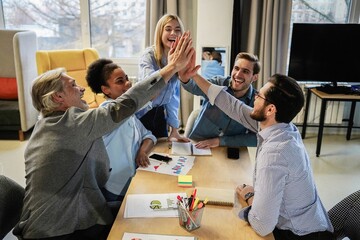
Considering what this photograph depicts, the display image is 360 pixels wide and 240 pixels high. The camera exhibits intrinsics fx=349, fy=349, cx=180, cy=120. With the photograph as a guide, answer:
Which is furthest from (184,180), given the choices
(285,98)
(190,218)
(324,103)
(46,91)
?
(324,103)

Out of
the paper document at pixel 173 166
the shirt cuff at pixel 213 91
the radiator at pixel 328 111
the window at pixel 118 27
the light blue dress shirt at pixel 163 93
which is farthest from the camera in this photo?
the window at pixel 118 27

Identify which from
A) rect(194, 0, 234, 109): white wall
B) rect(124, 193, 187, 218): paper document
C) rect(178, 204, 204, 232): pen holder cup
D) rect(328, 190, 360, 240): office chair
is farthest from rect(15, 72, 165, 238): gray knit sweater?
rect(194, 0, 234, 109): white wall

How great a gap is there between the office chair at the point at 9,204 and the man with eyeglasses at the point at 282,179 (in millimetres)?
986

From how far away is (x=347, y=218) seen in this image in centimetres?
156

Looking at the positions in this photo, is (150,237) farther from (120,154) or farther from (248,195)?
(120,154)

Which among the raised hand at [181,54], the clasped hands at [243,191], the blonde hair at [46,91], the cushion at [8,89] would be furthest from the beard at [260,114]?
the cushion at [8,89]

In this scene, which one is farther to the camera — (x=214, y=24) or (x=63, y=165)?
(x=214, y=24)

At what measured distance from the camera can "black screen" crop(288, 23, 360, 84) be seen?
3.96 metres

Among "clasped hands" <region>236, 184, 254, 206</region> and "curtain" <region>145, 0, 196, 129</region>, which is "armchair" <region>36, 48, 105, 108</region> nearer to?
"curtain" <region>145, 0, 196, 129</region>

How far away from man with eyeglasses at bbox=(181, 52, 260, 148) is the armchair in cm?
217

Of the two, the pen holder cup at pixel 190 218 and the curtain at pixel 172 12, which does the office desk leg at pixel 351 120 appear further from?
the pen holder cup at pixel 190 218

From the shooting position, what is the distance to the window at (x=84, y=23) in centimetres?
472

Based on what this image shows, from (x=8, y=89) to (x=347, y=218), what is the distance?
4103 millimetres

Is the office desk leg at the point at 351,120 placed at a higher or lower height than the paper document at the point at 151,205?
lower
